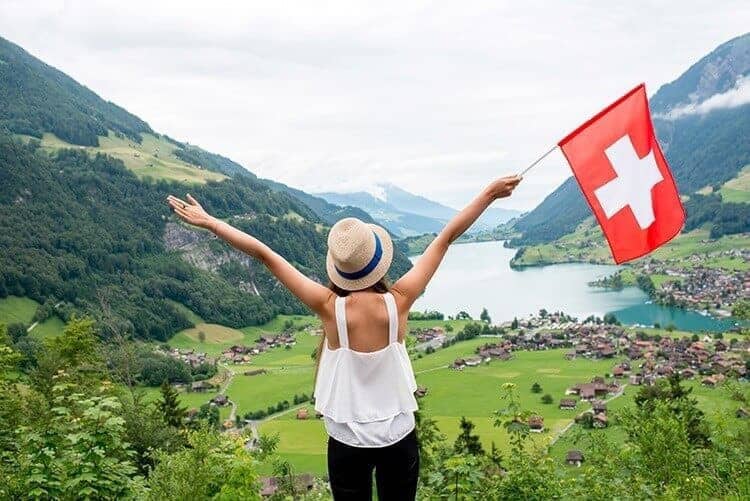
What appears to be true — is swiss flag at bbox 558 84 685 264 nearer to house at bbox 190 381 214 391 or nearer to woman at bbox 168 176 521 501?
woman at bbox 168 176 521 501

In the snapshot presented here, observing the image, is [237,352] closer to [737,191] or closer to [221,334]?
[221,334]

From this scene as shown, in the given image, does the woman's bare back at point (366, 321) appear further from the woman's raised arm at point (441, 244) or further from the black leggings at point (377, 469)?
the black leggings at point (377, 469)

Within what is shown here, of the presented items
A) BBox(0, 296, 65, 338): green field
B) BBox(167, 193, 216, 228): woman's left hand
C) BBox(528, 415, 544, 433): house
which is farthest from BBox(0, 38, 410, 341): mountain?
BBox(167, 193, 216, 228): woman's left hand

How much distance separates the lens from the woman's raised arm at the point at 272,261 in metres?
2.94

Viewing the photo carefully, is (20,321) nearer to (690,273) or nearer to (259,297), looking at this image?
(259,297)

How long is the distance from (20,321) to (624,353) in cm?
7787

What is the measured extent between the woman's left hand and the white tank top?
0.83m

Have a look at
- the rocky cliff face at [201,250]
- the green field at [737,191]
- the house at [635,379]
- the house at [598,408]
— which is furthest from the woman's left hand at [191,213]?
the green field at [737,191]

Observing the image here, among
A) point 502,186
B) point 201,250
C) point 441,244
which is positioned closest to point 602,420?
point 502,186

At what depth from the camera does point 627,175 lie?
4.45 m

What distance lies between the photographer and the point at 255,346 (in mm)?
105500

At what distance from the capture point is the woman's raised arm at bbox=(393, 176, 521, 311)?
2.97 meters

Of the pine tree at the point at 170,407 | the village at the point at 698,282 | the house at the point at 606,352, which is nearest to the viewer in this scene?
the pine tree at the point at 170,407

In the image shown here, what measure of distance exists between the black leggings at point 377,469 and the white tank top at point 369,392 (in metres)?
0.05
